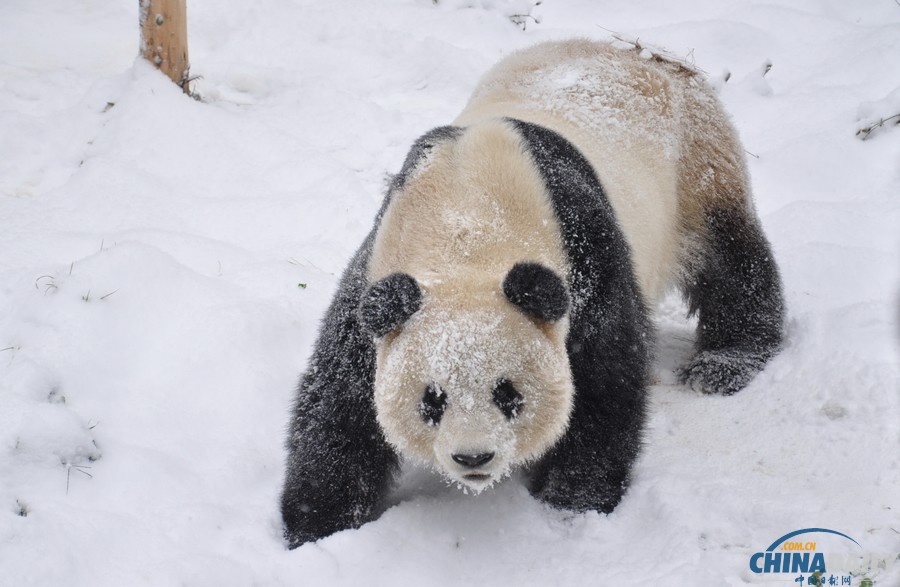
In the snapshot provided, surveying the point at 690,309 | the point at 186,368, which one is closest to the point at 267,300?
the point at 186,368

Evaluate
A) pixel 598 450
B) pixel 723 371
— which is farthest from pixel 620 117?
pixel 598 450

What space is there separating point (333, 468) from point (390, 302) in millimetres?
1030

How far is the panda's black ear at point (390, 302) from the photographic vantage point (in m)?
2.78

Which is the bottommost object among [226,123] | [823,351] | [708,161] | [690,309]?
[226,123]

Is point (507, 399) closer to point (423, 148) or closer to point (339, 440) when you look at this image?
point (339, 440)

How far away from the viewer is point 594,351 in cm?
339

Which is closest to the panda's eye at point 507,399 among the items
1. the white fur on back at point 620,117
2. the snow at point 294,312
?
the snow at point 294,312

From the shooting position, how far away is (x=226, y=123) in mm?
6984

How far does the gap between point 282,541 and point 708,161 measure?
3.20 metres

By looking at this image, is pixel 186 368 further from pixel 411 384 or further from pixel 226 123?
pixel 226 123

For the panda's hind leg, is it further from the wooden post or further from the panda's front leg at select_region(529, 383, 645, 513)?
the wooden post

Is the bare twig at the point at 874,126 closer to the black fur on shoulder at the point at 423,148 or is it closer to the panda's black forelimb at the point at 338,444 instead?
the black fur on shoulder at the point at 423,148

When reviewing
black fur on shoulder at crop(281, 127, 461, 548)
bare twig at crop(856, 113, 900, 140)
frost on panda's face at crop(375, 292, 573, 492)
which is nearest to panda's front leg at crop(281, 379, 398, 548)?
black fur on shoulder at crop(281, 127, 461, 548)

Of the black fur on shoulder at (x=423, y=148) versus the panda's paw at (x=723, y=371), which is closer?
the black fur on shoulder at (x=423, y=148)
